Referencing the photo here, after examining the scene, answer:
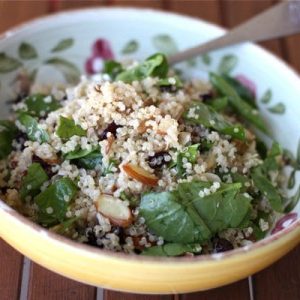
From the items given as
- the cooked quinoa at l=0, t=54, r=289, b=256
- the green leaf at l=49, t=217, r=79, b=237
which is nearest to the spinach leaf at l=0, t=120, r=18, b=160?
the cooked quinoa at l=0, t=54, r=289, b=256

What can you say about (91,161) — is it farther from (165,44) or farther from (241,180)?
(165,44)

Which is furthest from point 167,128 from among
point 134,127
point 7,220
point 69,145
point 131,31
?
point 131,31

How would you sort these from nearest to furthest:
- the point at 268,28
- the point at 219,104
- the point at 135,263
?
the point at 135,263 → the point at 219,104 → the point at 268,28

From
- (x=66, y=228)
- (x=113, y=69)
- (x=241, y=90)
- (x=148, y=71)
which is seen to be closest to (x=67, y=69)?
(x=113, y=69)

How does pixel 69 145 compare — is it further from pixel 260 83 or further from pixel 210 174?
pixel 260 83

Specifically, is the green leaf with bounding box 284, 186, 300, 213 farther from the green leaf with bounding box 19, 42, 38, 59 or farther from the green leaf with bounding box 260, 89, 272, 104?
the green leaf with bounding box 19, 42, 38, 59

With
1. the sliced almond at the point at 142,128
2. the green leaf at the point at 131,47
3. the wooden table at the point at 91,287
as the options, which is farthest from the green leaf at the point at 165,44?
the wooden table at the point at 91,287

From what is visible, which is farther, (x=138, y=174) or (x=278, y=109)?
(x=278, y=109)
